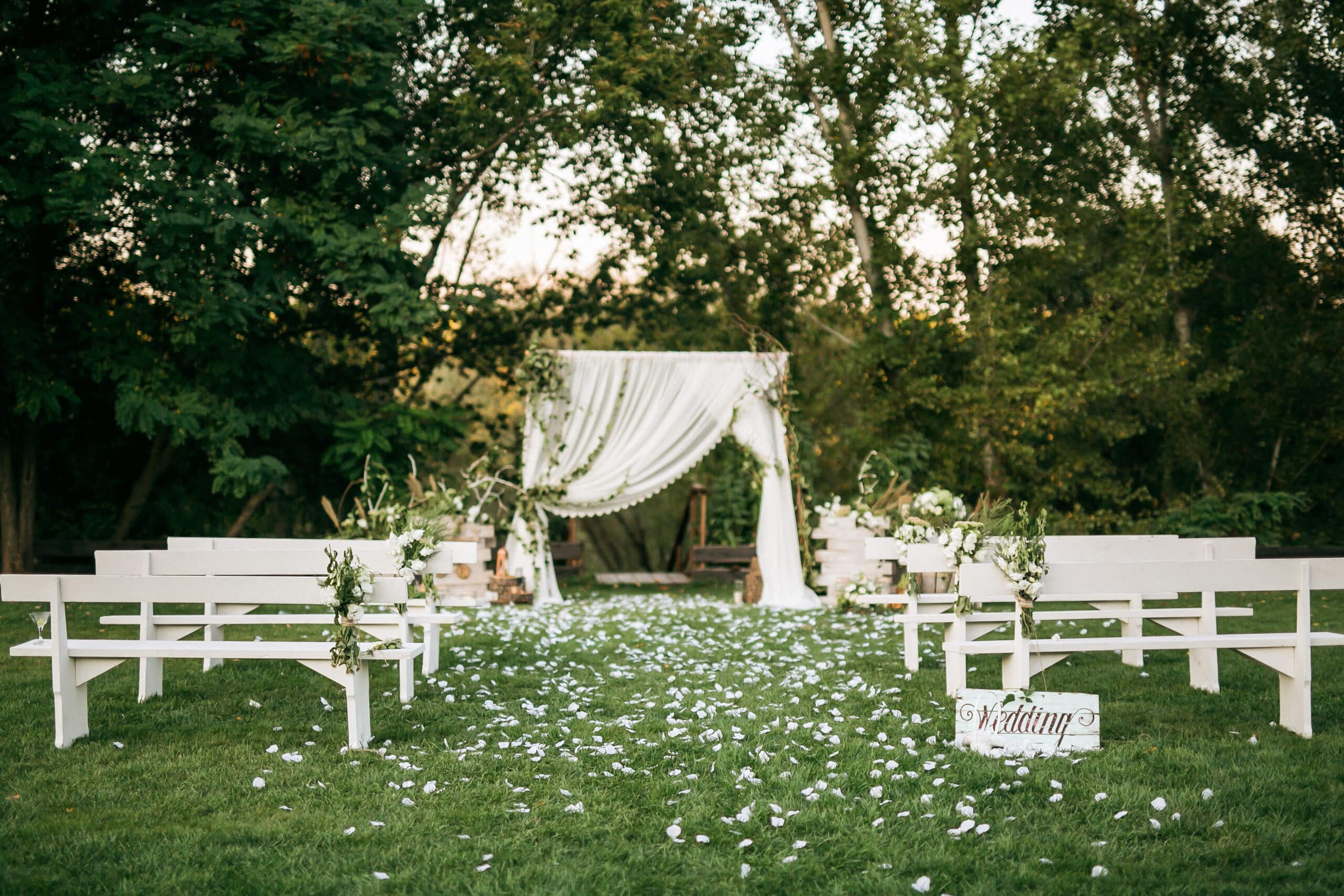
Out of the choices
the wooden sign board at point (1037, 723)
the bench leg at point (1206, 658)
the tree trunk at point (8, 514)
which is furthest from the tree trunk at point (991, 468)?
the tree trunk at point (8, 514)

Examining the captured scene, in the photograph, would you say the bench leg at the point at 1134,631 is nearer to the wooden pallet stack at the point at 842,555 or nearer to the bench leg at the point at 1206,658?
the bench leg at the point at 1206,658

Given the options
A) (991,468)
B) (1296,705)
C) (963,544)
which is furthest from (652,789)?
(991,468)

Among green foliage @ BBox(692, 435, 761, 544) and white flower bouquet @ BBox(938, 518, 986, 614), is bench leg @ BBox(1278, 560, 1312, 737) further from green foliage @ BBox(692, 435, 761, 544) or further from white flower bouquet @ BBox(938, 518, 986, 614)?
green foliage @ BBox(692, 435, 761, 544)

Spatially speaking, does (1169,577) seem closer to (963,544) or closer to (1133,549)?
(963,544)

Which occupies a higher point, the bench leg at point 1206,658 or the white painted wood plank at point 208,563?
the white painted wood plank at point 208,563

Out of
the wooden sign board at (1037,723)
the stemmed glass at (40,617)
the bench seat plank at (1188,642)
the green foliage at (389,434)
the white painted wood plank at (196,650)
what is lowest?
the wooden sign board at (1037,723)

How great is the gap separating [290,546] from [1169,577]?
16.1 feet

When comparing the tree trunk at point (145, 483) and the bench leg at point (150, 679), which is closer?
the bench leg at point (150, 679)

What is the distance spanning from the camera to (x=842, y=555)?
11203 mm

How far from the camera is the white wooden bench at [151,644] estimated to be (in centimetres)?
479

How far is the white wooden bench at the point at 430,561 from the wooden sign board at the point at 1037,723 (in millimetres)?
2929

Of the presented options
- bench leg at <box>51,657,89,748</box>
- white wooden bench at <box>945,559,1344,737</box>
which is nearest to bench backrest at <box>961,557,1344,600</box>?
white wooden bench at <box>945,559,1344,737</box>

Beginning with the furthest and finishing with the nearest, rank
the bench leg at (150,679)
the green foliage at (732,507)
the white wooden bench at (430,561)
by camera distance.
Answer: the green foliage at (732,507)
the white wooden bench at (430,561)
the bench leg at (150,679)

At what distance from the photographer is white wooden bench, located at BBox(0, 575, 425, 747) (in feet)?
15.7
